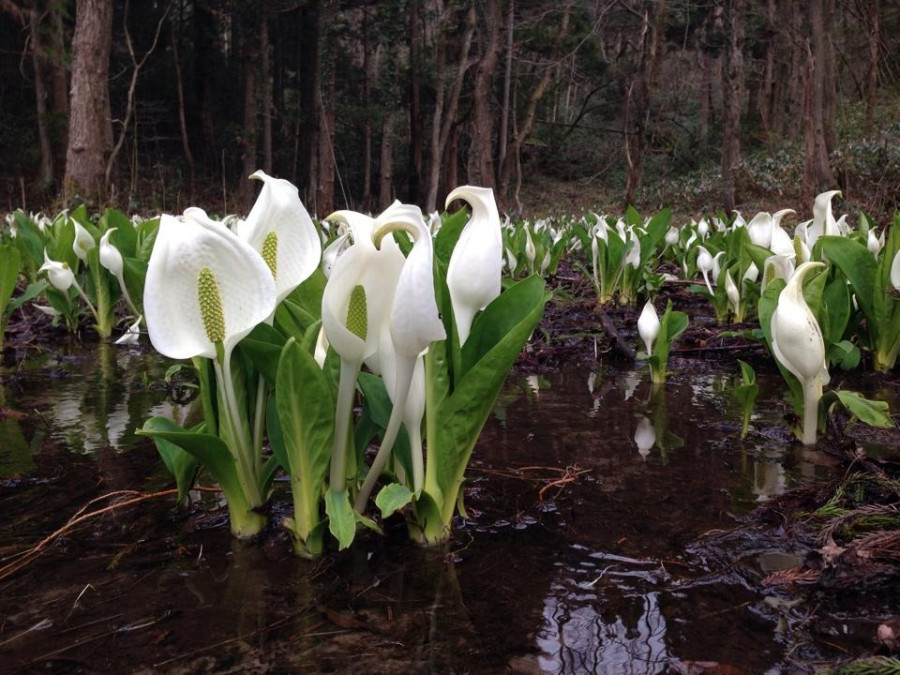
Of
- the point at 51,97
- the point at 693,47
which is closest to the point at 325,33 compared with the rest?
the point at 51,97

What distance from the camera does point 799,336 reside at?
1.78 meters

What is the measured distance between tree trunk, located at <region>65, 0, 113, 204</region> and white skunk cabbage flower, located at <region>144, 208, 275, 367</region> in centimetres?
961

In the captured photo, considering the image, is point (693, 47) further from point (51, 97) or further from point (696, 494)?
point (696, 494)

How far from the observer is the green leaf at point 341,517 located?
1.15 m

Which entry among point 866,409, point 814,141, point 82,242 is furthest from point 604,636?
point 814,141

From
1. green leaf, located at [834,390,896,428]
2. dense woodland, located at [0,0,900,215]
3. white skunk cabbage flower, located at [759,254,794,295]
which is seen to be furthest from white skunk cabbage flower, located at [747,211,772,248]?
dense woodland, located at [0,0,900,215]

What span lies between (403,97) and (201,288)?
2417 cm

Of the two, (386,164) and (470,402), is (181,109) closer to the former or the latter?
(386,164)

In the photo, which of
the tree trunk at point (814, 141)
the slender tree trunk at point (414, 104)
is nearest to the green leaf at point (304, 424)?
the tree trunk at point (814, 141)

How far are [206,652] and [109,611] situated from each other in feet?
0.70

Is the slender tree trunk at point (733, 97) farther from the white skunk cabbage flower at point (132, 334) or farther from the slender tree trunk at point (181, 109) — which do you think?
Answer: the slender tree trunk at point (181, 109)

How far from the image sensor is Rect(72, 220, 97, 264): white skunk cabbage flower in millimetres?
3693

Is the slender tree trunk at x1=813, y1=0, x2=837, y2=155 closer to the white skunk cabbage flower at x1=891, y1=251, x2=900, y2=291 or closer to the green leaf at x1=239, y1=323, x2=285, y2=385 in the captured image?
the white skunk cabbage flower at x1=891, y1=251, x2=900, y2=291

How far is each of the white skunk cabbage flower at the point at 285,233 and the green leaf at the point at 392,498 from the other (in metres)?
0.39
